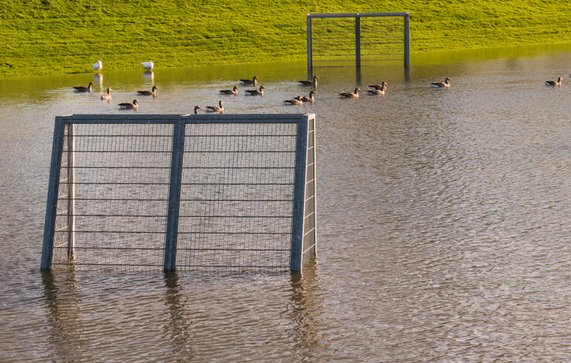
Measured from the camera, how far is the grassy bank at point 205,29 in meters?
65.8

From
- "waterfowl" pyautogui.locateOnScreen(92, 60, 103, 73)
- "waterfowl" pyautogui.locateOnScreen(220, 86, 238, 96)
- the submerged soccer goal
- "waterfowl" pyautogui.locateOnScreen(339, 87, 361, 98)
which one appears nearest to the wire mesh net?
the submerged soccer goal

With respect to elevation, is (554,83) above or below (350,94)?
above

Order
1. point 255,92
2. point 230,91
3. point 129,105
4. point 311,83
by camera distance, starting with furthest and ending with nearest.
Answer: point 311,83 < point 230,91 < point 255,92 < point 129,105

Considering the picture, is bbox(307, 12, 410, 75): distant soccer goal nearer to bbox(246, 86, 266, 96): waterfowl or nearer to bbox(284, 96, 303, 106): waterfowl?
bbox(246, 86, 266, 96): waterfowl

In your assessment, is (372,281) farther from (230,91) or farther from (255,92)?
(230,91)

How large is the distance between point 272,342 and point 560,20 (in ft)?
239

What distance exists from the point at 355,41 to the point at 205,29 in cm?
1022

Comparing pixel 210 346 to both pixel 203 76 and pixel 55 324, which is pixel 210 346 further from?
pixel 203 76

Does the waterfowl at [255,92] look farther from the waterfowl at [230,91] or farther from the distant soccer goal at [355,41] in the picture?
the distant soccer goal at [355,41]

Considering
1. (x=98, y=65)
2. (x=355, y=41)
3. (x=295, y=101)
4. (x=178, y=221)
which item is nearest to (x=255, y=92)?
(x=295, y=101)

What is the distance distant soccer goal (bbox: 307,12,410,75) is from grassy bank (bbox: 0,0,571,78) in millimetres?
1150

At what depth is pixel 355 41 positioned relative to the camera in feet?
223

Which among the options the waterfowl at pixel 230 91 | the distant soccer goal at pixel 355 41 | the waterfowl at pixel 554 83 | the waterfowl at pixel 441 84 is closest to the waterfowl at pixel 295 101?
the waterfowl at pixel 230 91

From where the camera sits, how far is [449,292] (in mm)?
14883
